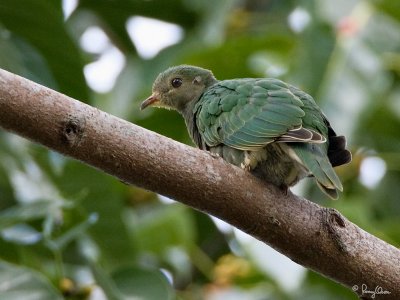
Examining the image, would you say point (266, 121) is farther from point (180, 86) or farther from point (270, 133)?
point (180, 86)

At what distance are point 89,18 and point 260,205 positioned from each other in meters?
3.85

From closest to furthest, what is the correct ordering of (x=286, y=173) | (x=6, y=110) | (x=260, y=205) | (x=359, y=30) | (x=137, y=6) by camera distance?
(x=6, y=110), (x=260, y=205), (x=286, y=173), (x=359, y=30), (x=137, y=6)

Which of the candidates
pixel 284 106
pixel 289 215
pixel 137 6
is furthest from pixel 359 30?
pixel 289 215

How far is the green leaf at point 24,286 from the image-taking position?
413 cm

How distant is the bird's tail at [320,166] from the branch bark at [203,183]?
0.16 metres

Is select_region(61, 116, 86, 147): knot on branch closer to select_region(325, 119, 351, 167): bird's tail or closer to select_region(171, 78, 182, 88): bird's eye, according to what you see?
select_region(325, 119, 351, 167): bird's tail

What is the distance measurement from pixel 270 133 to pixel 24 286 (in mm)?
1302

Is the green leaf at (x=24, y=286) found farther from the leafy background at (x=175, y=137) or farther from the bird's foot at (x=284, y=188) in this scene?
the bird's foot at (x=284, y=188)

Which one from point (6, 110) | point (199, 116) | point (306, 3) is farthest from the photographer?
point (306, 3)

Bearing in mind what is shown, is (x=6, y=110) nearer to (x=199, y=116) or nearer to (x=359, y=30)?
(x=199, y=116)

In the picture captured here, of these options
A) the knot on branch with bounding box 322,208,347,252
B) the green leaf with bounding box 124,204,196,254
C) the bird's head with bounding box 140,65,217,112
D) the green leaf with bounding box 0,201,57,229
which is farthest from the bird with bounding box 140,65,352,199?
the green leaf with bounding box 124,204,196,254

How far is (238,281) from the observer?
5492 mm

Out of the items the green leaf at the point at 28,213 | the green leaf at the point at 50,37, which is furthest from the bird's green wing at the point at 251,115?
the green leaf at the point at 50,37
